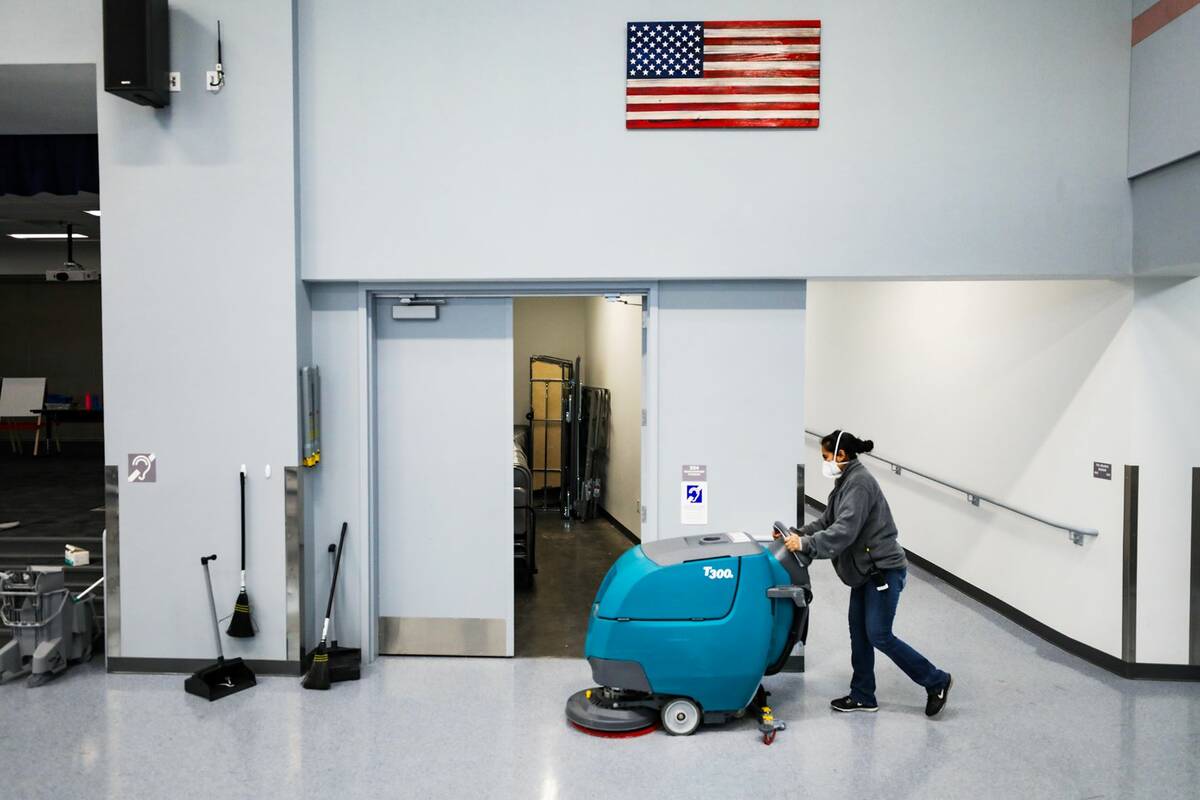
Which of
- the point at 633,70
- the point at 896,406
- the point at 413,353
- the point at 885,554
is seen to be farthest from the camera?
the point at 896,406

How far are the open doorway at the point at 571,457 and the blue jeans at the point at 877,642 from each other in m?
1.76

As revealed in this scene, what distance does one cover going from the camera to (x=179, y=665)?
181 inches

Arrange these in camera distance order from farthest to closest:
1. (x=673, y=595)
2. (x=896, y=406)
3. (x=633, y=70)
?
1. (x=896, y=406)
2. (x=633, y=70)
3. (x=673, y=595)

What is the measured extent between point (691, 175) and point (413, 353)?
202 centimetres

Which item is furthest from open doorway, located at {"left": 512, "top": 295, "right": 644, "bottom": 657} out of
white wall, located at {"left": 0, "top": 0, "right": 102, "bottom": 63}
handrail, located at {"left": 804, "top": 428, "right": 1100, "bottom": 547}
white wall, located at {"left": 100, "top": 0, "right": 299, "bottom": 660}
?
white wall, located at {"left": 0, "top": 0, "right": 102, "bottom": 63}

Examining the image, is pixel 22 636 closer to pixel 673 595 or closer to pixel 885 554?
pixel 673 595

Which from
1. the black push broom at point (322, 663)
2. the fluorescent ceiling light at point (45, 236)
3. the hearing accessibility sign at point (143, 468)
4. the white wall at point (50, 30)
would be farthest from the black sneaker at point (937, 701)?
the fluorescent ceiling light at point (45, 236)

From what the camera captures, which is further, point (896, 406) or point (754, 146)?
point (896, 406)

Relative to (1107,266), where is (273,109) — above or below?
above

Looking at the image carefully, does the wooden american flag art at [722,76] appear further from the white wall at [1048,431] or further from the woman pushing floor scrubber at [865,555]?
the white wall at [1048,431]

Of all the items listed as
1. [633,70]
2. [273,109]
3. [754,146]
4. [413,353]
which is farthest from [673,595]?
[273,109]

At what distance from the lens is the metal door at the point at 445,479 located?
15.9 ft

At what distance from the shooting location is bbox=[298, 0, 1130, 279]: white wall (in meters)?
4.42

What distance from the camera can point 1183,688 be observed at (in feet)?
14.6
